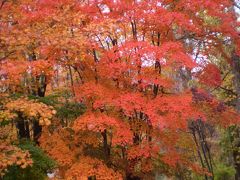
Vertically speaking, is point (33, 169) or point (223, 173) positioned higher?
point (33, 169)

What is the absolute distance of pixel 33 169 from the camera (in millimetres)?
10016

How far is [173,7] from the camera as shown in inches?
512

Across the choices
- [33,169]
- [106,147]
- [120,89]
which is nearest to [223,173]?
[106,147]

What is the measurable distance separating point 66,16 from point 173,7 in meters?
5.73

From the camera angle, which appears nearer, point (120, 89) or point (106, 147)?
point (120, 89)

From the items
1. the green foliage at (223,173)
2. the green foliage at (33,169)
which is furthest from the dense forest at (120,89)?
the green foliage at (223,173)

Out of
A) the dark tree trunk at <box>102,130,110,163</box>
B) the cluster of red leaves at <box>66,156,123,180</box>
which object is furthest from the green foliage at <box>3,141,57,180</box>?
the dark tree trunk at <box>102,130,110,163</box>

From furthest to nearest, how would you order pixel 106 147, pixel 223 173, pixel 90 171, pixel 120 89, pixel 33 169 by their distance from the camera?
1. pixel 223 173
2. pixel 106 147
3. pixel 120 89
4. pixel 90 171
5. pixel 33 169

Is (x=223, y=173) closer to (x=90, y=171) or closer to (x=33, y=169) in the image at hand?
(x=90, y=171)

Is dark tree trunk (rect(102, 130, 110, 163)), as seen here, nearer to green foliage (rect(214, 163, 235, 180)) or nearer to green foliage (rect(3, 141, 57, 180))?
green foliage (rect(3, 141, 57, 180))

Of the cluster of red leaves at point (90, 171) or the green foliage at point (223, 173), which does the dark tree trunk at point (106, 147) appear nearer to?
the cluster of red leaves at point (90, 171)

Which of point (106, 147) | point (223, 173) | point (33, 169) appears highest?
point (33, 169)

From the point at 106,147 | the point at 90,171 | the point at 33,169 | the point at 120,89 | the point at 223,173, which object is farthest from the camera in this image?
the point at 223,173

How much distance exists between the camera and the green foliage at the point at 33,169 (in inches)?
389
